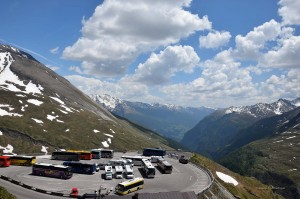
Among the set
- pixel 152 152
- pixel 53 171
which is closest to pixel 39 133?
pixel 152 152

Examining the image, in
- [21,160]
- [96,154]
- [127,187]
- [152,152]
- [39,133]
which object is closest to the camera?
[127,187]

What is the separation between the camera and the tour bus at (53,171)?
78.4 meters

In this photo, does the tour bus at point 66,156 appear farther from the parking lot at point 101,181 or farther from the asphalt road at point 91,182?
the asphalt road at point 91,182

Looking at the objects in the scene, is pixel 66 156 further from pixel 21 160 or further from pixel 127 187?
pixel 127 187

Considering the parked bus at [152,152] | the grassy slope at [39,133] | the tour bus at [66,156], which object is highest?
the grassy slope at [39,133]

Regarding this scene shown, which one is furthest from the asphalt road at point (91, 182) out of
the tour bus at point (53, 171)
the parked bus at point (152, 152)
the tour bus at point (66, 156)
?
the parked bus at point (152, 152)

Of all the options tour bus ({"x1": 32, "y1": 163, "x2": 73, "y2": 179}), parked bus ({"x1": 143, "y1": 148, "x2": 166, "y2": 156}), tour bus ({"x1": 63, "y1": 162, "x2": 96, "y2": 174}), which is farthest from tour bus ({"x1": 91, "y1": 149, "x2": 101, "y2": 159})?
tour bus ({"x1": 32, "y1": 163, "x2": 73, "y2": 179})

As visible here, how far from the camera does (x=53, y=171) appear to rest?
7962 cm

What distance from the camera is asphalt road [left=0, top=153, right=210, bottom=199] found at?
67.9 m

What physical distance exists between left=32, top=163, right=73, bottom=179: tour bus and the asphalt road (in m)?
1.41

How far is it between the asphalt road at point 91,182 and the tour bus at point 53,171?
141cm

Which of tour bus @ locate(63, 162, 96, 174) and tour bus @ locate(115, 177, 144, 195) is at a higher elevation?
tour bus @ locate(63, 162, 96, 174)

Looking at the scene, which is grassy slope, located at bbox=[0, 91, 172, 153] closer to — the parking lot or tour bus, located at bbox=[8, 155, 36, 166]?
tour bus, located at bbox=[8, 155, 36, 166]

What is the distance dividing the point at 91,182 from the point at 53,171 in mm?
10093
